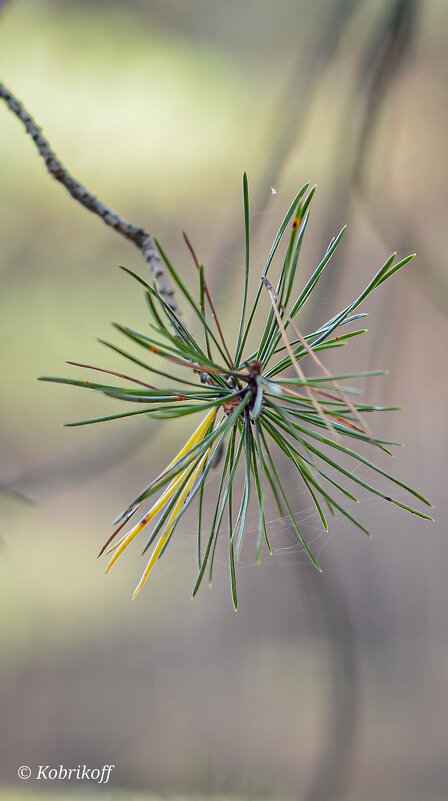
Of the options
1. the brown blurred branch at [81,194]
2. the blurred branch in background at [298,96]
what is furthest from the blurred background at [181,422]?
the brown blurred branch at [81,194]

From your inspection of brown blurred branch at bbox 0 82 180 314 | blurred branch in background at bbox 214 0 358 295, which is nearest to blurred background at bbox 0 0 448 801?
blurred branch in background at bbox 214 0 358 295

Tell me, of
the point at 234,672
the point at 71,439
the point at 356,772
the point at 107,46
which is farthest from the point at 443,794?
the point at 107,46

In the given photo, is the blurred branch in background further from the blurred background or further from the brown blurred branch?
the brown blurred branch

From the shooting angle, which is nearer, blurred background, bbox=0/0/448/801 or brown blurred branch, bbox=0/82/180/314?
brown blurred branch, bbox=0/82/180/314

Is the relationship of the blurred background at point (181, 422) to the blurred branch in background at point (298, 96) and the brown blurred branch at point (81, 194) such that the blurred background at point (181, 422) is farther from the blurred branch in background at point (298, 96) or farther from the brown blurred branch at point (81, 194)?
the brown blurred branch at point (81, 194)

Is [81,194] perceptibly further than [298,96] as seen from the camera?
No

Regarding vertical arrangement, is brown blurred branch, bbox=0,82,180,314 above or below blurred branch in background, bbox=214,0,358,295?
below

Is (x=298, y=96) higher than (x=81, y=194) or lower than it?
higher
